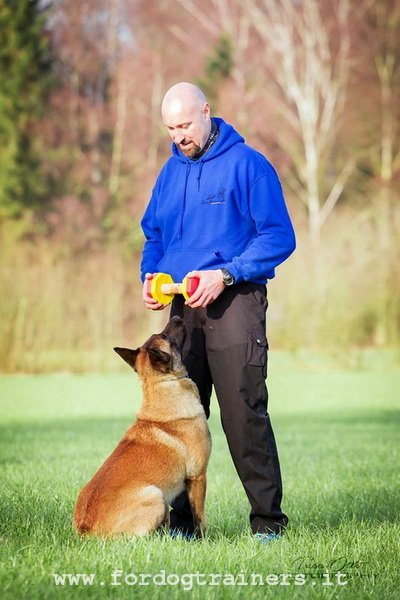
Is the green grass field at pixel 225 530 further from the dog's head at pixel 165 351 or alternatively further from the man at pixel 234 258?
the dog's head at pixel 165 351

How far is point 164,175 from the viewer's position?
5.30 meters

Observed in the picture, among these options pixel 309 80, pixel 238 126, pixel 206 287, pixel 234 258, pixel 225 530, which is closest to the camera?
pixel 206 287

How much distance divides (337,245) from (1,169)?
11.9 meters

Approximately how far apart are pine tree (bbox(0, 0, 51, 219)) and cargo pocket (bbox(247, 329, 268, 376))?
2619 centimetres

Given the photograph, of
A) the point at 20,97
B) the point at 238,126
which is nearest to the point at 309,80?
the point at 238,126

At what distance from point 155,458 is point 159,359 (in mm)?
527

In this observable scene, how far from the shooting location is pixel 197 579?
396 centimetres

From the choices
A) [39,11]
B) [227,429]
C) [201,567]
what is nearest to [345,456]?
[227,429]

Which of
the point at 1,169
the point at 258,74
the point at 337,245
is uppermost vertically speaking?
the point at 258,74

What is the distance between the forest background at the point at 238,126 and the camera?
78.6 ft

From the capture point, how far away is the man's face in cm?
487

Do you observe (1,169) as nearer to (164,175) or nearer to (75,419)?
(75,419)

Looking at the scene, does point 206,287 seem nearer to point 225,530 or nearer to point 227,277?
point 227,277

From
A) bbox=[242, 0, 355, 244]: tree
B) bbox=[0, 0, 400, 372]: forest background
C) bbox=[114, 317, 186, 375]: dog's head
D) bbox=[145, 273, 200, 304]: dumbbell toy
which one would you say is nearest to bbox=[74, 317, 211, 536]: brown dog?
bbox=[114, 317, 186, 375]: dog's head
